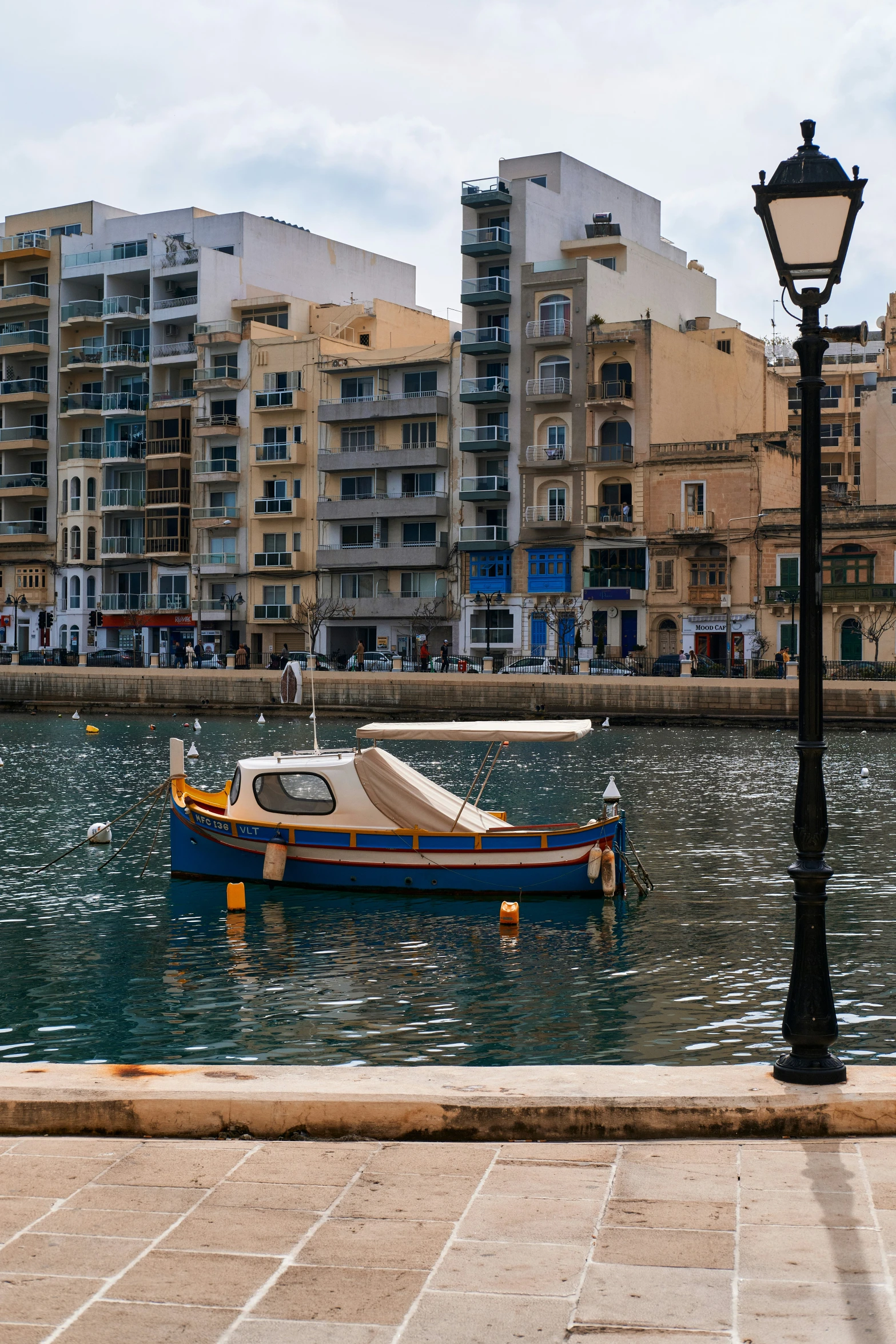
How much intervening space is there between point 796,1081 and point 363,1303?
10.5ft

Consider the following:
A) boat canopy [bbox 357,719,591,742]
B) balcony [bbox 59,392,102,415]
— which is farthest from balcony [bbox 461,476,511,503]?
boat canopy [bbox 357,719,591,742]

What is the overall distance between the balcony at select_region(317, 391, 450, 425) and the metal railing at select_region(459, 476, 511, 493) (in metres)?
4.11

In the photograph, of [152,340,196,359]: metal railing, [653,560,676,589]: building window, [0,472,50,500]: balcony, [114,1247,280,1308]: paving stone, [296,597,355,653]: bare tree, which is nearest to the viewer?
[114,1247,280,1308]: paving stone

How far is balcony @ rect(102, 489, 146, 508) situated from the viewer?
88312 mm

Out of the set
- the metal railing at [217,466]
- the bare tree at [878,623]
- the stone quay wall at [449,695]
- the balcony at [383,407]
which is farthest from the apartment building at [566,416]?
the metal railing at [217,466]

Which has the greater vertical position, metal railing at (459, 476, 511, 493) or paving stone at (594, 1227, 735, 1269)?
metal railing at (459, 476, 511, 493)

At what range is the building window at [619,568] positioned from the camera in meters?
73.8

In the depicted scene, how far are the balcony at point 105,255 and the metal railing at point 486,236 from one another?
69.5 ft

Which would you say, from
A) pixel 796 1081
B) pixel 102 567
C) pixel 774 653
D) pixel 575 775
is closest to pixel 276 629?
pixel 102 567

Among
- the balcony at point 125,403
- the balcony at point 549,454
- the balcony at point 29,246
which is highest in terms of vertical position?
the balcony at point 29,246

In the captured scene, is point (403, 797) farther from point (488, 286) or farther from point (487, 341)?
point (488, 286)

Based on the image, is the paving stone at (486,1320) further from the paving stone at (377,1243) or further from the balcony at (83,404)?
the balcony at (83,404)

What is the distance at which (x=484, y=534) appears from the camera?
77750mm

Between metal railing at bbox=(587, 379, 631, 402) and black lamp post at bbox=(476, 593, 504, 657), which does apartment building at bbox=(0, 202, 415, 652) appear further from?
metal railing at bbox=(587, 379, 631, 402)
